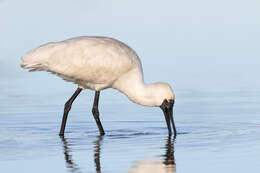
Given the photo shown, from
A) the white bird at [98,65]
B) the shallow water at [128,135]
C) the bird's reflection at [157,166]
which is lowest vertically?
the shallow water at [128,135]

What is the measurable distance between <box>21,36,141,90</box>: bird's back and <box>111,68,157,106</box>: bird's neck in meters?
0.15

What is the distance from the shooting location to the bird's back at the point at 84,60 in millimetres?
15227

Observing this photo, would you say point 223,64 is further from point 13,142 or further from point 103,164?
point 103,164

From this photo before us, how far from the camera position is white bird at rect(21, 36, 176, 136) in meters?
15.2

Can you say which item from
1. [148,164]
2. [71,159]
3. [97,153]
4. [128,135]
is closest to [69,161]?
[71,159]

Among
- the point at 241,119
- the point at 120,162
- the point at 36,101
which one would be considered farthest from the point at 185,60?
the point at 120,162

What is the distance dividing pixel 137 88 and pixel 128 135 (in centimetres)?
112

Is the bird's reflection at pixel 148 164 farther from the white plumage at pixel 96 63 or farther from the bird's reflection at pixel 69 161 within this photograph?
the white plumage at pixel 96 63

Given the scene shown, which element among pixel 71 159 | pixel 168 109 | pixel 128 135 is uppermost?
pixel 71 159

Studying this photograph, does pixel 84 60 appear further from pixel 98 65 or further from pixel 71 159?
pixel 71 159

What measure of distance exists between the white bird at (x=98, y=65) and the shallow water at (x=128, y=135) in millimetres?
504

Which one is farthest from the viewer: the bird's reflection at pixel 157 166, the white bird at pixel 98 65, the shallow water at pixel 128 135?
the white bird at pixel 98 65

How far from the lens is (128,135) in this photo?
571 inches

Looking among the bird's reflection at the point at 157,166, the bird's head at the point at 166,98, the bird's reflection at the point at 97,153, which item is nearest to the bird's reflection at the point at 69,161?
the bird's reflection at the point at 97,153
